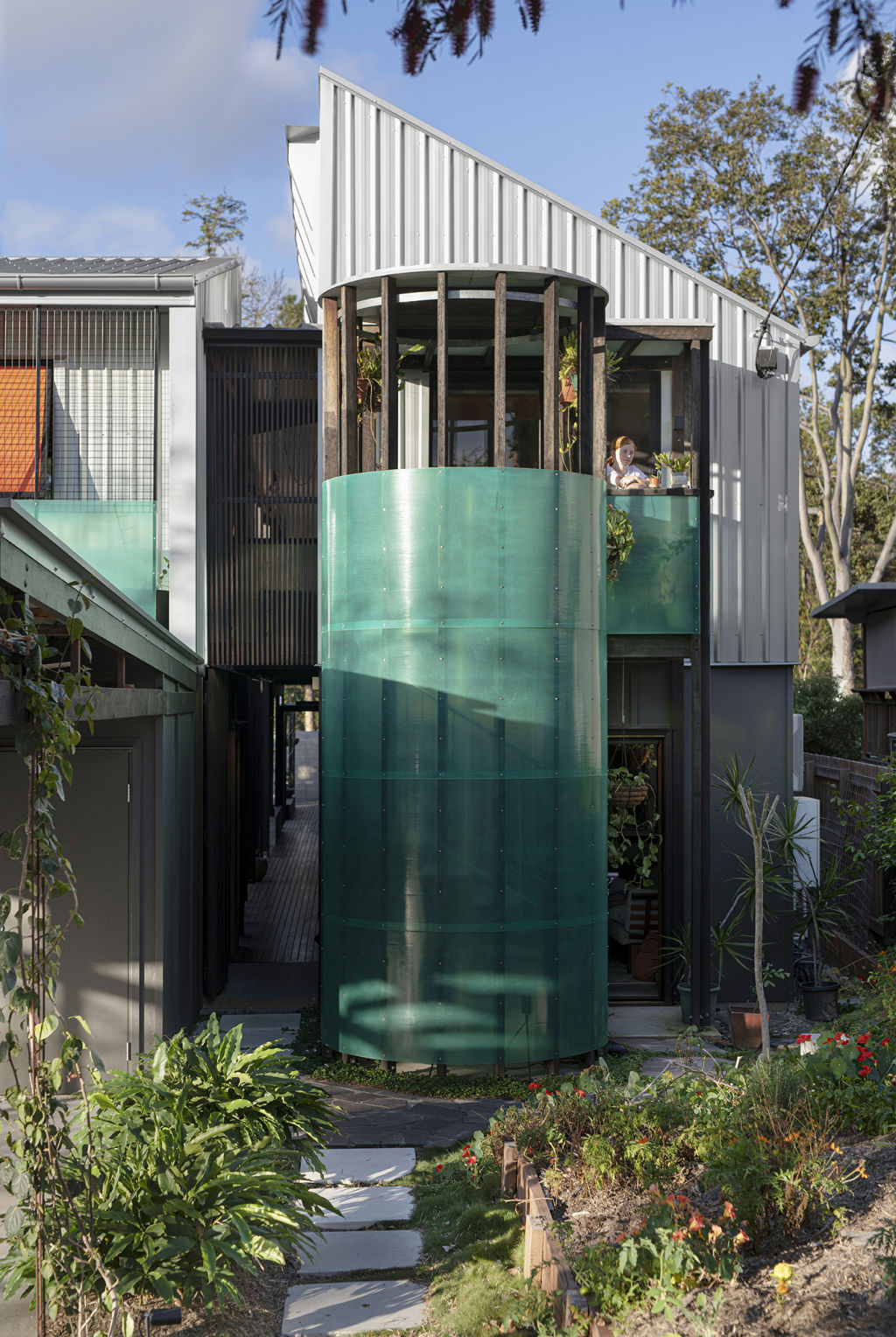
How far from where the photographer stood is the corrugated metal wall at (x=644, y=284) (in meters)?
10.6

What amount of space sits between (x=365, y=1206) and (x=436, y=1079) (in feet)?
7.41

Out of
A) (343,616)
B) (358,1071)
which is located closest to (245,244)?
(343,616)

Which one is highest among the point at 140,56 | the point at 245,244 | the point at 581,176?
the point at 245,244

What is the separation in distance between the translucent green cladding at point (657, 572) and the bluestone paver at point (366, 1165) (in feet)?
15.3

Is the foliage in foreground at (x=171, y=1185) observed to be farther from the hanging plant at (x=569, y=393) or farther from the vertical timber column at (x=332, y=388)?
the hanging plant at (x=569, y=393)

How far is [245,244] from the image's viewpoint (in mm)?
31781

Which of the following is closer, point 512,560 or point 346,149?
point 512,560

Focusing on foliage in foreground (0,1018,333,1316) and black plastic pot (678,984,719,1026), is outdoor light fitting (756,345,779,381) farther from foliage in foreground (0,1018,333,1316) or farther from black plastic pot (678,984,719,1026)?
foliage in foreground (0,1018,333,1316)

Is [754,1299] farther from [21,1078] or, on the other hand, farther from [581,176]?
[21,1078]

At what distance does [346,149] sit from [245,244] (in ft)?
75.1

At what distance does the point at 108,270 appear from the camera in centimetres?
1078

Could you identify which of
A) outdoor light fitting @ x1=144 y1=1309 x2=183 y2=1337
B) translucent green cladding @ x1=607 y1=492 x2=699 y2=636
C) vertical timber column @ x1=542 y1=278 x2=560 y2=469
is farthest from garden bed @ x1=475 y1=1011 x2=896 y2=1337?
vertical timber column @ x1=542 y1=278 x2=560 y2=469

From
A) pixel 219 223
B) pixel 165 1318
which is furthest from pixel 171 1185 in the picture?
pixel 219 223

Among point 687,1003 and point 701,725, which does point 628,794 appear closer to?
point 701,725
